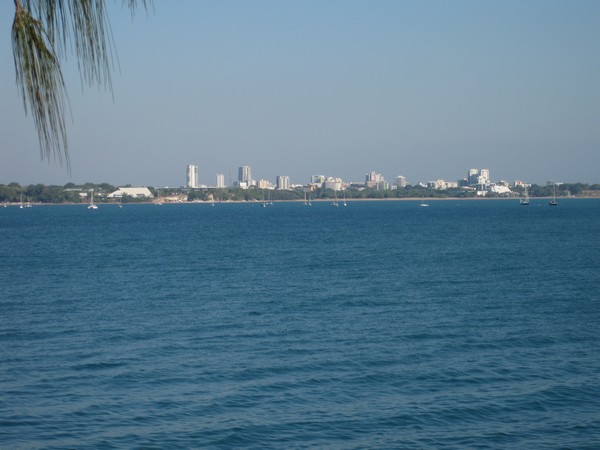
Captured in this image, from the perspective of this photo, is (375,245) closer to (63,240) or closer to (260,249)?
(260,249)

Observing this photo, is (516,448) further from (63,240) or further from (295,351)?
(63,240)

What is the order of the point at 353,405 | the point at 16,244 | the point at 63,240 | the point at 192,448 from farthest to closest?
the point at 63,240, the point at 16,244, the point at 353,405, the point at 192,448

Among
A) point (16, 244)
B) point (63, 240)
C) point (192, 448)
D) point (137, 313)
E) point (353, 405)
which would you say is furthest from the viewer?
point (63, 240)

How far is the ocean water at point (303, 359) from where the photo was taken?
54.5 feet

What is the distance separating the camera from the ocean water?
16609mm

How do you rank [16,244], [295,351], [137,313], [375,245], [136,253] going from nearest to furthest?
[295,351]
[137,313]
[136,253]
[375,245]
[16,244]

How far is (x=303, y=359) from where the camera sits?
22172 mm

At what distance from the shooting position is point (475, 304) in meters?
32.7

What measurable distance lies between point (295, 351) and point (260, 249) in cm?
4542

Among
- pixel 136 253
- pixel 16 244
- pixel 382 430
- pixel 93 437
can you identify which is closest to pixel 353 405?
pixel 382 430

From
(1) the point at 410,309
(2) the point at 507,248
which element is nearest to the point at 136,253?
(2) the point at 507,248

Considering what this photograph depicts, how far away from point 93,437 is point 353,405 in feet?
19.5

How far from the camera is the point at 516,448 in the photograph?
51.3ft

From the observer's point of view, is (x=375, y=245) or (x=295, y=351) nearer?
(x=295, y=351)
